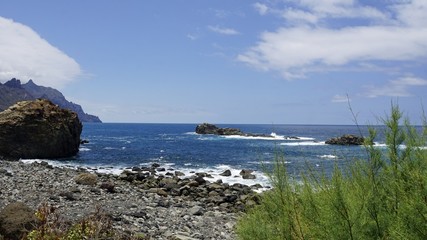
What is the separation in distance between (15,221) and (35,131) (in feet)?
116

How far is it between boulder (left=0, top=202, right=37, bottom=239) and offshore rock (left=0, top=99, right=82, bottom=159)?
3360 centimetres

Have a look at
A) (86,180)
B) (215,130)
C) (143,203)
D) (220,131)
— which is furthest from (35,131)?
(215,130)

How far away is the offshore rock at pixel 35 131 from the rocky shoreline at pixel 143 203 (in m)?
18.5

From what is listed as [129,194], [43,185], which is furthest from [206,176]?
[43,185]

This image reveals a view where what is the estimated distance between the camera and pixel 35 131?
41.1 meters

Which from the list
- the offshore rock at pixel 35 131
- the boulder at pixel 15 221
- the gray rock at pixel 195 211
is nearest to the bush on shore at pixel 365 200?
the boulder at pixel 15 221

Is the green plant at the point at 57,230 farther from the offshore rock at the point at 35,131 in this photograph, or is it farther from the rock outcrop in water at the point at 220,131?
the rock outcrop in water at the point at 220,131

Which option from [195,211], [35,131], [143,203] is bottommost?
[195,211]

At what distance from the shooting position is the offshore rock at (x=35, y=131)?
3955 cm

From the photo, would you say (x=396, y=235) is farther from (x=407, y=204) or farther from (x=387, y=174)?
(x=387, y=174)

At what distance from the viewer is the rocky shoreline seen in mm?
13148

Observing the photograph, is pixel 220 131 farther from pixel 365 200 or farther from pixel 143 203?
pixel 365 200

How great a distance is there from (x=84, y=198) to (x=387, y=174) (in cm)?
1388

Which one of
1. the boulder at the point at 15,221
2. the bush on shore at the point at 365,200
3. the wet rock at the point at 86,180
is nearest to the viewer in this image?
the bush on shore at the point at 365,200
